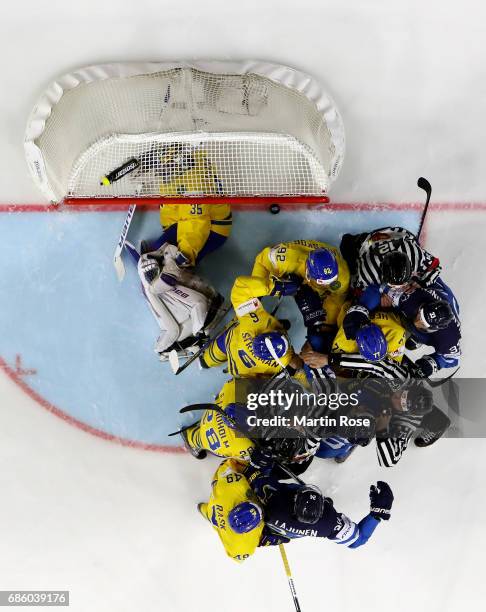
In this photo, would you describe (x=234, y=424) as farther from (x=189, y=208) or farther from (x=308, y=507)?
(x=189, y=208)

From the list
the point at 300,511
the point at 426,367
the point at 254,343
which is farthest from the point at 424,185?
the point at 300,511

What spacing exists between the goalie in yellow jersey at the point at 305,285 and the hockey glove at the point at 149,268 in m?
0.60

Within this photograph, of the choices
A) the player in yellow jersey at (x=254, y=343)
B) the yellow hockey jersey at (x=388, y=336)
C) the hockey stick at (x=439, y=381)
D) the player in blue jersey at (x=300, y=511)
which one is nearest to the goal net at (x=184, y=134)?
the player in yellow jersey at (x=254, y=343)

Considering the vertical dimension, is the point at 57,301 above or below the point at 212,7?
below

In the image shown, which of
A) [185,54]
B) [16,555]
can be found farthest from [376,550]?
[185,54]

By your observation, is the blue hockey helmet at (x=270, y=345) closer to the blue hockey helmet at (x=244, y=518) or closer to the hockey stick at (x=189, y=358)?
the hockey stick at (x=189, y=358)

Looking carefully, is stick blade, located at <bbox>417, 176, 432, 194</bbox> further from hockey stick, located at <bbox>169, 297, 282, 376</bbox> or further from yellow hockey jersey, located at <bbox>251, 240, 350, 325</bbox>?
hockey stick, located at <bbox>169, 297, 282, 376</bbox>

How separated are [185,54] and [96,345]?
175 centimetres

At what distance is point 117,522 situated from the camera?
12.4ft

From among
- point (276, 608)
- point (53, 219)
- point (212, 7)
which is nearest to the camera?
point (212, 7)

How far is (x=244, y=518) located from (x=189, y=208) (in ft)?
5.47

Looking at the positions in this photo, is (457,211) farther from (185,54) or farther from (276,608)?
(276,608)

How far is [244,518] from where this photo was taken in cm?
295

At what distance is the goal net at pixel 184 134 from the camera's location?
2.99 m
